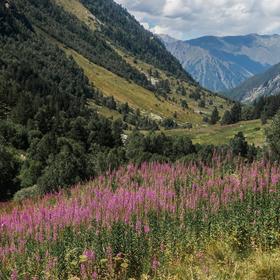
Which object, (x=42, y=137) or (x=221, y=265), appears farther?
(x=42, y=137)

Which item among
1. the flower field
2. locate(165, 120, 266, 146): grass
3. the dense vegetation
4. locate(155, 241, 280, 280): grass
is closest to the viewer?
locate(155, 241, 280, 280): grass

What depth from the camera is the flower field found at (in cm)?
1123

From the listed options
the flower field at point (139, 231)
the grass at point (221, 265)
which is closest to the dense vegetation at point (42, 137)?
the flower field at point (139, 231)

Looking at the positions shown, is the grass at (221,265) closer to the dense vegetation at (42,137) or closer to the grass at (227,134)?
the dense vegetation at (42,137)

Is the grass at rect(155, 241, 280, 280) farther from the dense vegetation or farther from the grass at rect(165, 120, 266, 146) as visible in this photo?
the grass at rect(165, 120, 266, 146)

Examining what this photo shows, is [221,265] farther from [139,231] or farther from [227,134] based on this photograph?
[227,134]

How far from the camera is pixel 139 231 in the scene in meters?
12.2

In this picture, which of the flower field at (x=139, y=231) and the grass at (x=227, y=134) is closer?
the flower field at (x=139, y=231)

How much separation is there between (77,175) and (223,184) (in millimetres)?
17667

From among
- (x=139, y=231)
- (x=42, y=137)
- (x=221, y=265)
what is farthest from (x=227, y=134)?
(x=221, y=265)

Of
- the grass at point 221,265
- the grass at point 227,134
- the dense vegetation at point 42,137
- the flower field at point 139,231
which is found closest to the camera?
the grass at point 221,265

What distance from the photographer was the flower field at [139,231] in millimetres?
11234

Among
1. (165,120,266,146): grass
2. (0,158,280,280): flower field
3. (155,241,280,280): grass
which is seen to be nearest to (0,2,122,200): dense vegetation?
(0,158,280,280): flower field

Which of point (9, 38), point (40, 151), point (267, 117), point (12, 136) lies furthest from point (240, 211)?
point (9, 38)
